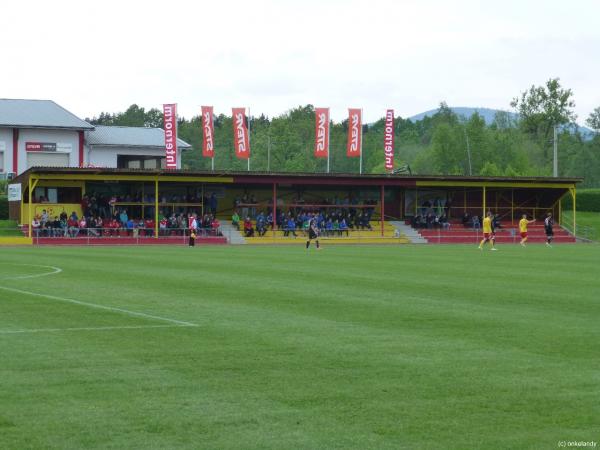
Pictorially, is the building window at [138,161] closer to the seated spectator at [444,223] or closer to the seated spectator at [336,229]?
the seated spectator at [336,229]

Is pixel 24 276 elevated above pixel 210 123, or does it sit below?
below

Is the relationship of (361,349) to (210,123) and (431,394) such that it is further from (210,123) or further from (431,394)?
(210,123)

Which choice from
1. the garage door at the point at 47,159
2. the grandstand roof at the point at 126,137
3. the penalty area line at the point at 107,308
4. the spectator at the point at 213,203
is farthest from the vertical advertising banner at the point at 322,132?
the penalty area line at the point at 107,308

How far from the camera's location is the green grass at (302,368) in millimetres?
7711

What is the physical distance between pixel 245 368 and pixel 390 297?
8.30m

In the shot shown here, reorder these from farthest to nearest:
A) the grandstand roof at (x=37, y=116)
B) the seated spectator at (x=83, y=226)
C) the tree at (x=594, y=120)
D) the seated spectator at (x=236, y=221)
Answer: the tree at (x=594, y=120), the grandstand roof at (x=37, y=116), the seated spectator at (x=236, y=221), the seated spectator at (x=83, y=226)

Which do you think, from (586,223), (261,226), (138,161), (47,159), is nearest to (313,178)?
(261,226)

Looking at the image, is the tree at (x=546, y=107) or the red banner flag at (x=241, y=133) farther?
the tree at (x=546, y=107)

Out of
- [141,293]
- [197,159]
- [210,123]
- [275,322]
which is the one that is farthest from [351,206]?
[197,159]

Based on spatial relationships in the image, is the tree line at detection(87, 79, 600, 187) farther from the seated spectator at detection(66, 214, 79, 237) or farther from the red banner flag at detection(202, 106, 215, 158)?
the seated spectator at detection(66, 214, 79, 237)

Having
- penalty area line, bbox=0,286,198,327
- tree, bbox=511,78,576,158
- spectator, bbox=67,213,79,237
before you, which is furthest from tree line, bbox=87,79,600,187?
penalty area line, bbox=0,286,198,327

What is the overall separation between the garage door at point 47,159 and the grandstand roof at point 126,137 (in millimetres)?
2833

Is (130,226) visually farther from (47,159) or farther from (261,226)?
(47,159)

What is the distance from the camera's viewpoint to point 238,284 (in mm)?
21625
